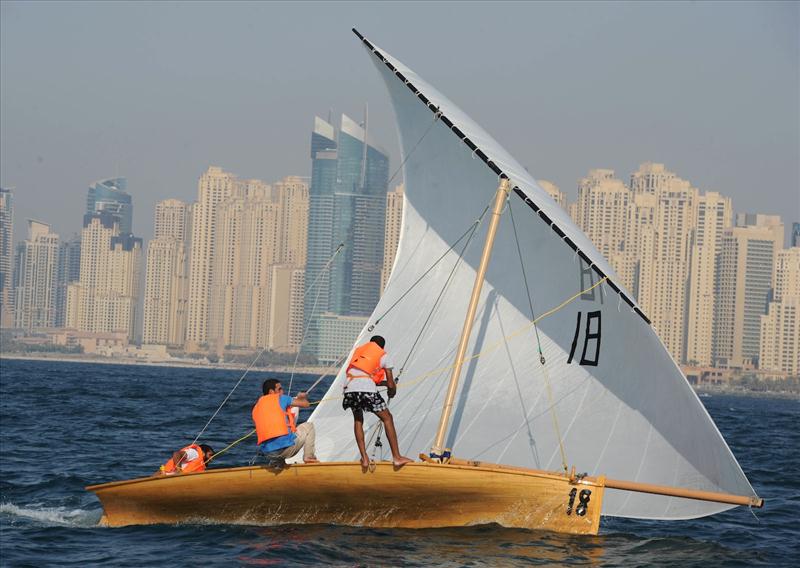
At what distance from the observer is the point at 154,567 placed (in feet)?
45.4

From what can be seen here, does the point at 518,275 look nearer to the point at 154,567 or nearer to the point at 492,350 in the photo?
the point at 492,350

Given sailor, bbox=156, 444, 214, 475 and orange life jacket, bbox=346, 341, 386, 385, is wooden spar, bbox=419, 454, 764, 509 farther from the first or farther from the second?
sailor, bbox=156, 444, 214, 475

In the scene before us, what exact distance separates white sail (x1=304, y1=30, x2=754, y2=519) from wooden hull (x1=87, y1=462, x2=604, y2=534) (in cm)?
151

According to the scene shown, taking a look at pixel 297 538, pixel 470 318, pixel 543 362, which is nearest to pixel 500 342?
pixel 543 362

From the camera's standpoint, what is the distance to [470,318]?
1570 centimetres

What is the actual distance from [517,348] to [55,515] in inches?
277

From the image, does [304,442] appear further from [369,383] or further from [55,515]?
[55,515]

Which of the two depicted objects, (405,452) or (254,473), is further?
(405,452)

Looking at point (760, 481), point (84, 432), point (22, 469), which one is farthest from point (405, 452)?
point (84, 432)

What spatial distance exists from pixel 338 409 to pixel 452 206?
3379mm

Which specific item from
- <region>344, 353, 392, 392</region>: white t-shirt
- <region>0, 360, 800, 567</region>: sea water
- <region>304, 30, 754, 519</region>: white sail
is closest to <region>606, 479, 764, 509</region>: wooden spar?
<region>304, 30, 754, 519</region>: white sail

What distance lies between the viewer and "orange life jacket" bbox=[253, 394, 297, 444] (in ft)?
Result: 51.3

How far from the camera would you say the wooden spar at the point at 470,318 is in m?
15.3

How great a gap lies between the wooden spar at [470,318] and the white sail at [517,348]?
1.17 ft
